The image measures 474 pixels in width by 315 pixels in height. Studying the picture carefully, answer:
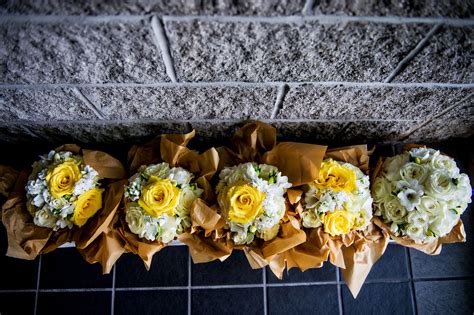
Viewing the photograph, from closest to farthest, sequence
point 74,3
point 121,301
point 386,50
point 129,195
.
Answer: point 74,3 < point 386,50 < point 129,195 < point 121,301

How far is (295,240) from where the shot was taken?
0.93m

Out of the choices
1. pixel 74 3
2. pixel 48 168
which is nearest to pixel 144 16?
pixel 74 3

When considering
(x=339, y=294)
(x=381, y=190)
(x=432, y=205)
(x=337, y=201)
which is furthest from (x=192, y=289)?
(x=432, y=205)

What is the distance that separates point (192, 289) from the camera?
124cm

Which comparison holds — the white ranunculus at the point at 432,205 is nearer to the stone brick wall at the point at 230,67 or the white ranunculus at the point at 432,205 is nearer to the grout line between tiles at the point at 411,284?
the stone brick wall at the point at 230,67

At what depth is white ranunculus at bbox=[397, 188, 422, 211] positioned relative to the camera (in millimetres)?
938

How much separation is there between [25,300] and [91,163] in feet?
2.30

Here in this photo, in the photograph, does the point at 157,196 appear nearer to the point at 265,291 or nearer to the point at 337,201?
the point at 337,201

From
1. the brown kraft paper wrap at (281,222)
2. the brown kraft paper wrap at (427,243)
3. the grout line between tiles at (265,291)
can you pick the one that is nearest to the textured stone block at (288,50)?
the brown kraft paper wrap at (281,222)

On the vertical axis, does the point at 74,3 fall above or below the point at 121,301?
above

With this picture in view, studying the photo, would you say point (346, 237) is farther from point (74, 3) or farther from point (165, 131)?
point (74, 3)

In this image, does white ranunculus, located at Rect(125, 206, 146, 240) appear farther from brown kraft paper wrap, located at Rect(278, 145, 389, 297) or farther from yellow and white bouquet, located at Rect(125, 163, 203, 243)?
brown kraft paper wrap, located at Rect(278, 145, 389, 297)

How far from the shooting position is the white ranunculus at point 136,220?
92cm

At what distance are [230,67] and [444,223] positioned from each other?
2.53ft
